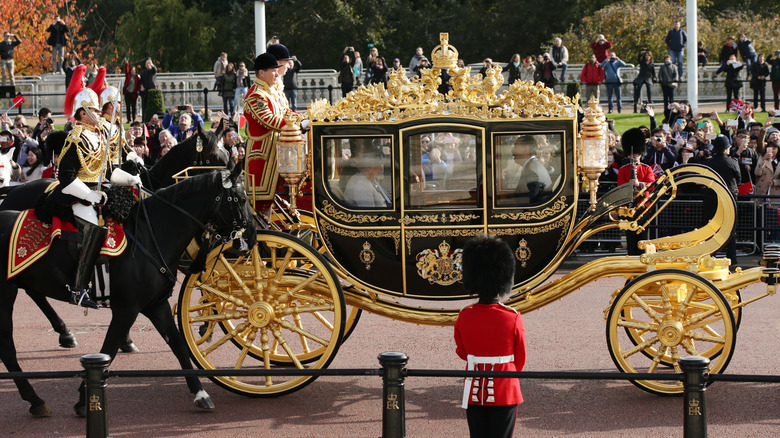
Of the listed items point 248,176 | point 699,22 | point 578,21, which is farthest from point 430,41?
point 248,176

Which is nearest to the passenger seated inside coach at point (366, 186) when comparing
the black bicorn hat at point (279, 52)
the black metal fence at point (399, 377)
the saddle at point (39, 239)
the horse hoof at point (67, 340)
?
the black bicorn hat at point (279, 52)

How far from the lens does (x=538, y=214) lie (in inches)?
307

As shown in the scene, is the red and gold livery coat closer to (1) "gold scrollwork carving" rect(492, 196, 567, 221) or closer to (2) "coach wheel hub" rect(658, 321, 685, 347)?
(1) "gold scrollwork carving" rect(492, 196, 567, 221)

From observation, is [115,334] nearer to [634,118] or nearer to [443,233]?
[443,233]

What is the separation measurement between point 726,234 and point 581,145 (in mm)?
1194

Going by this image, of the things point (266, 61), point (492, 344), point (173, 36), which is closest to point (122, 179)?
point (266, 61)

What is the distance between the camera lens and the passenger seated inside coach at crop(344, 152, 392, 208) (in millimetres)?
7812

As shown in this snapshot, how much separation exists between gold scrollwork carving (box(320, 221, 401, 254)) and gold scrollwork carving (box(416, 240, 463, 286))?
204mm

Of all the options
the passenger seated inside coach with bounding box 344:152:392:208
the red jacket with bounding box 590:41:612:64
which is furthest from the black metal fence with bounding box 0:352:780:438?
the red jacket with bounding box 590:41:612:64

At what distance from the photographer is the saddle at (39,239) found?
24.5 ft

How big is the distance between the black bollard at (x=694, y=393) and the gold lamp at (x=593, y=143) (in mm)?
2329

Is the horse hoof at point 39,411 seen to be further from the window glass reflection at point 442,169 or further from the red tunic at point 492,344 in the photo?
the red tunic at point 492,344

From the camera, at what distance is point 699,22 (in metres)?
30.4

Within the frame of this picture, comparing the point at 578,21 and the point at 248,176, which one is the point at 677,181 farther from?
the point at 578,21
